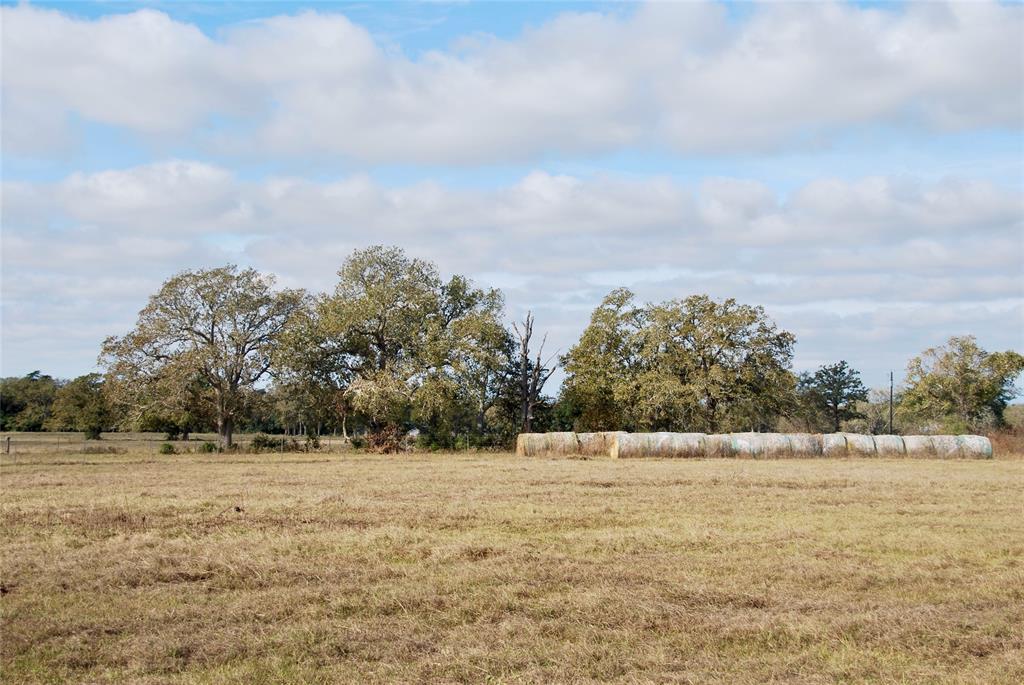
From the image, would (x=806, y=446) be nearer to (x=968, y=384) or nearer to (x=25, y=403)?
(x=968, y=384)

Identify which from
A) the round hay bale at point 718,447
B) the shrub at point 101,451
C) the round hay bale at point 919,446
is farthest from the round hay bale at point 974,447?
the shrub at point 101,451

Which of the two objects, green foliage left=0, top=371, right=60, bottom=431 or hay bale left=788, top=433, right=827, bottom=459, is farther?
green foliage left=0, top=371, right=60, bottom=431

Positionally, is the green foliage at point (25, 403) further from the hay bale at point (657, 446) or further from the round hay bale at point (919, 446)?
the round hay bale at point (919, 446)

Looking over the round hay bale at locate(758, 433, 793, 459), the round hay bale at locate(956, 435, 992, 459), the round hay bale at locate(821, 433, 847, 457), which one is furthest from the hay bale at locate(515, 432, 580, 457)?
the round hay bale at locate(956, 435, 992, 459)

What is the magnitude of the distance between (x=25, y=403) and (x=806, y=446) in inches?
3346

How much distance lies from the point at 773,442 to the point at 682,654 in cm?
3599

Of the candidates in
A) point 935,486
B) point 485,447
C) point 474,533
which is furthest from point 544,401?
point 474,533

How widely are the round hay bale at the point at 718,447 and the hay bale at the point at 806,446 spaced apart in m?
2.82

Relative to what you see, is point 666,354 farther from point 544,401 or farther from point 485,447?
point 485,447

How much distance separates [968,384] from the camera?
6969cm

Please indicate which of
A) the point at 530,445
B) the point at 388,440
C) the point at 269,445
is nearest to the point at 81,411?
the point at 269,445

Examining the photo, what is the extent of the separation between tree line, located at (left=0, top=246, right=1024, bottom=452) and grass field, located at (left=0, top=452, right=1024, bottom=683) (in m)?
32.5

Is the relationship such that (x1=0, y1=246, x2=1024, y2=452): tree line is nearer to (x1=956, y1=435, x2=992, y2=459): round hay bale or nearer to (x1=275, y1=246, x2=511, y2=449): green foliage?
(x1=275, y1=246, x2=511, y2=449): green foliage

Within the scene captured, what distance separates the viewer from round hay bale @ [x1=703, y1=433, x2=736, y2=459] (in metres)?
42.4
